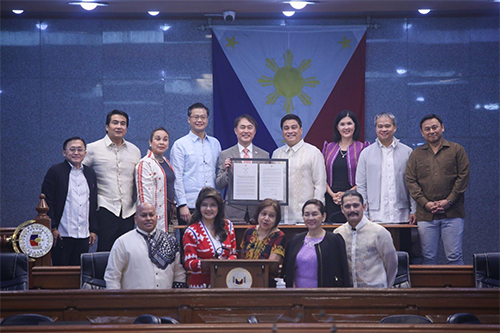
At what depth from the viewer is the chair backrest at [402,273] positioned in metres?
4.30

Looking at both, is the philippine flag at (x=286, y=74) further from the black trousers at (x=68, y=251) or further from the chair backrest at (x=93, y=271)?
the chair backrest at (x=93, y=271)

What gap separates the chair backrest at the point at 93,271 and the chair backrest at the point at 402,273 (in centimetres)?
204

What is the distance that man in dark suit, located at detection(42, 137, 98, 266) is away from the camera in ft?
16.7

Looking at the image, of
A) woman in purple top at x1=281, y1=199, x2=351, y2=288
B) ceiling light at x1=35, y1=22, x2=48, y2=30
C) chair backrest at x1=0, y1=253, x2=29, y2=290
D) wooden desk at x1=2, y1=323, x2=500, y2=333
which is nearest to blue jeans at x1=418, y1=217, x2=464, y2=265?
woman in purple top at x1=281, y1=199, x2=351, y2=288

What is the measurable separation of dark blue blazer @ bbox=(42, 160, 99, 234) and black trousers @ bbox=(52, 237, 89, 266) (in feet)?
0.46

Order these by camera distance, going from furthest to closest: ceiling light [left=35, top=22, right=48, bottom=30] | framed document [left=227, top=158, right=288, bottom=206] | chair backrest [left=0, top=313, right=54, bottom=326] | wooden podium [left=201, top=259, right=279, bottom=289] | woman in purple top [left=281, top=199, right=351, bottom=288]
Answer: ceiling light [left=35, top=22, right=48, bottom=30], framed document [left=227, top=158, right=288, bottom=206], woman in purple top [left=281, top=199, right=351, bottom=288], wooden podium [left=201, top=259, right=279, bottom=289], chair backrest [left=0, top=313, right=54, bottom=326]

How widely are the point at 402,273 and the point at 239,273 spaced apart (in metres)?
1.22

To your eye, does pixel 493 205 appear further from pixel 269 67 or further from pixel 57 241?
pixel 57 241

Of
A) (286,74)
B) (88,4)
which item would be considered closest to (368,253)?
(286,74)

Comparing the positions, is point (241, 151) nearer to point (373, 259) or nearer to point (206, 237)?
point (206, 237)

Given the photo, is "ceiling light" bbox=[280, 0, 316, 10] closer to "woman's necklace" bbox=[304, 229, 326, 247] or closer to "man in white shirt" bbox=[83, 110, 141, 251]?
"man in white shirt" bbox=[83, 110, 141, 251]

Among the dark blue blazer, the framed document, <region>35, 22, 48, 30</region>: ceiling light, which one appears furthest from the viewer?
<region>35, 22, 48, 30</region>: ceiling light

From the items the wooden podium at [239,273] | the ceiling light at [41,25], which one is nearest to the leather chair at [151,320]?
the wooden podium at [239,273]

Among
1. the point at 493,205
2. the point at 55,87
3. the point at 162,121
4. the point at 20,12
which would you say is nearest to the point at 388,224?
the point at 493,205
